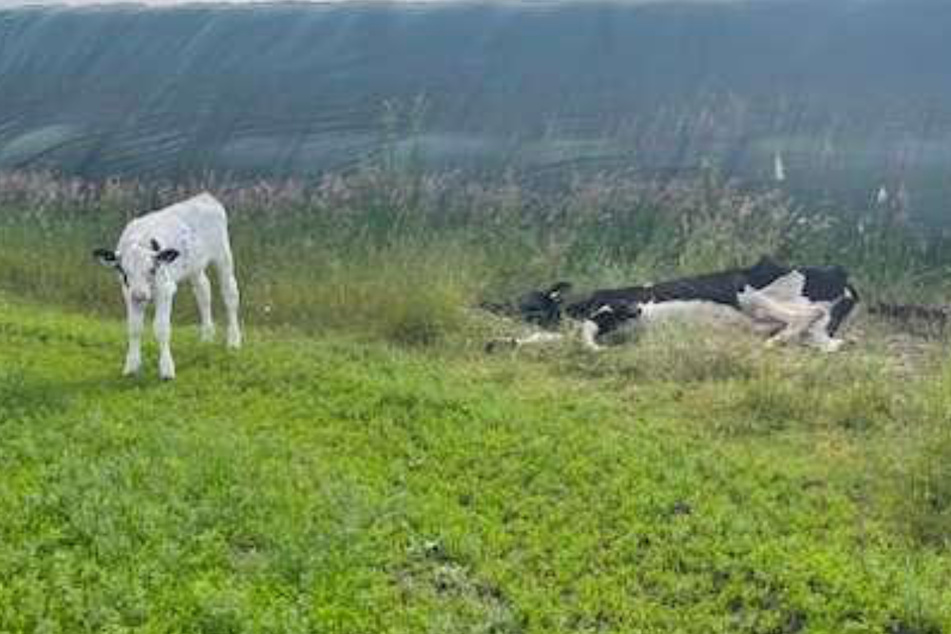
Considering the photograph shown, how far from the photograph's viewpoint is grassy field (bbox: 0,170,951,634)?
5293 millimetres

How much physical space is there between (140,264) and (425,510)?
9.62ft

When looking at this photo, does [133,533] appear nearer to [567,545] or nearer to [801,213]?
[567,545]

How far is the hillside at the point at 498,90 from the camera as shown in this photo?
14.0 meters

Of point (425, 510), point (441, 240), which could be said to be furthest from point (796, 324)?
point (425, 510)

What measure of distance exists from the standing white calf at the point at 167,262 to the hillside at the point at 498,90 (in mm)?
5986

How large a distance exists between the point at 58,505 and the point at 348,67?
11.7 m

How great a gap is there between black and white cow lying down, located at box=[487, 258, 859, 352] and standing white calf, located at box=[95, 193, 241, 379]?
1880 millimetres

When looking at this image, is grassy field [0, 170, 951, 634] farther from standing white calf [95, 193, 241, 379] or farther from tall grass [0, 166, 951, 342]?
standing white calf [95, 193, 241, 379]

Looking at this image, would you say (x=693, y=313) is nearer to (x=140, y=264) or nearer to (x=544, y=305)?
(x=544, y=305)

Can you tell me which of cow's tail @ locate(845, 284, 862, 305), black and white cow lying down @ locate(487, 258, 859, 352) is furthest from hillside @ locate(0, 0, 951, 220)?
black and white cow lying down @ locate(487, 258, 859, 352)

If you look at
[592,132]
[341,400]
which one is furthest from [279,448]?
[592,132]

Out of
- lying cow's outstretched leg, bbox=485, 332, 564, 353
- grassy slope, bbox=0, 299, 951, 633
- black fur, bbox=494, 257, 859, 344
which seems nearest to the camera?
grassy slope, bbox=0, 299, 951, 633

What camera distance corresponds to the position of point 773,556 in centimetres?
575

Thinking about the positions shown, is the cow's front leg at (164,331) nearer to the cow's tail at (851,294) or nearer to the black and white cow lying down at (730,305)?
the black and white cow lying down at (730,305)
